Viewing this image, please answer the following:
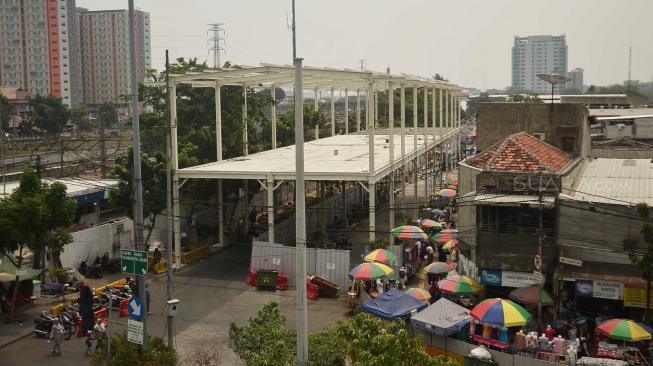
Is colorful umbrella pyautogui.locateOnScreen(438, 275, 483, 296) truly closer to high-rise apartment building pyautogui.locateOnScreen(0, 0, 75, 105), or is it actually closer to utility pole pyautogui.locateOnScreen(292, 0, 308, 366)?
utility pole pyautogui.locateOnScreen(292, 0, 308, 366)

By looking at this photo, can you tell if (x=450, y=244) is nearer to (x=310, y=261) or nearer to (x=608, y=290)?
(x=310, y=261)

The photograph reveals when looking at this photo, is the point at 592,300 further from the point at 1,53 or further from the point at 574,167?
the point at 1,53

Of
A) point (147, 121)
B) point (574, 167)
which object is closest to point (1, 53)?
point (147, 121)

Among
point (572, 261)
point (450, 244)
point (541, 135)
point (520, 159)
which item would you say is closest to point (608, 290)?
point (572, 261)

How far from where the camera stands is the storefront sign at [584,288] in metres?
18.8

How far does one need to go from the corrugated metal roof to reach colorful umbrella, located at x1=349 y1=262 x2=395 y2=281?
615 centimetres

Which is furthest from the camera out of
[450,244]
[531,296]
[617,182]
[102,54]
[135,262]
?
[102,54]

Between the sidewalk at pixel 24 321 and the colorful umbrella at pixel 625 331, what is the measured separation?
15.6 metres

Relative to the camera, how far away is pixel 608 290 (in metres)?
18.5

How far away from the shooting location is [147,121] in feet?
119

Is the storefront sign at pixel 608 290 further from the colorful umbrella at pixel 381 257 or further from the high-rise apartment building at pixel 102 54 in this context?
the high-rise apartment building at pixel 102 54

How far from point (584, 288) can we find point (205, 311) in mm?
11297

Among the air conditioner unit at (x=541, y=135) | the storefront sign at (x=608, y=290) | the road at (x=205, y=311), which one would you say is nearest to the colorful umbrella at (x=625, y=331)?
the storefront sign at (x=608, y=290)

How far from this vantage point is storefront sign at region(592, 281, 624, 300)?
60.3 feet
